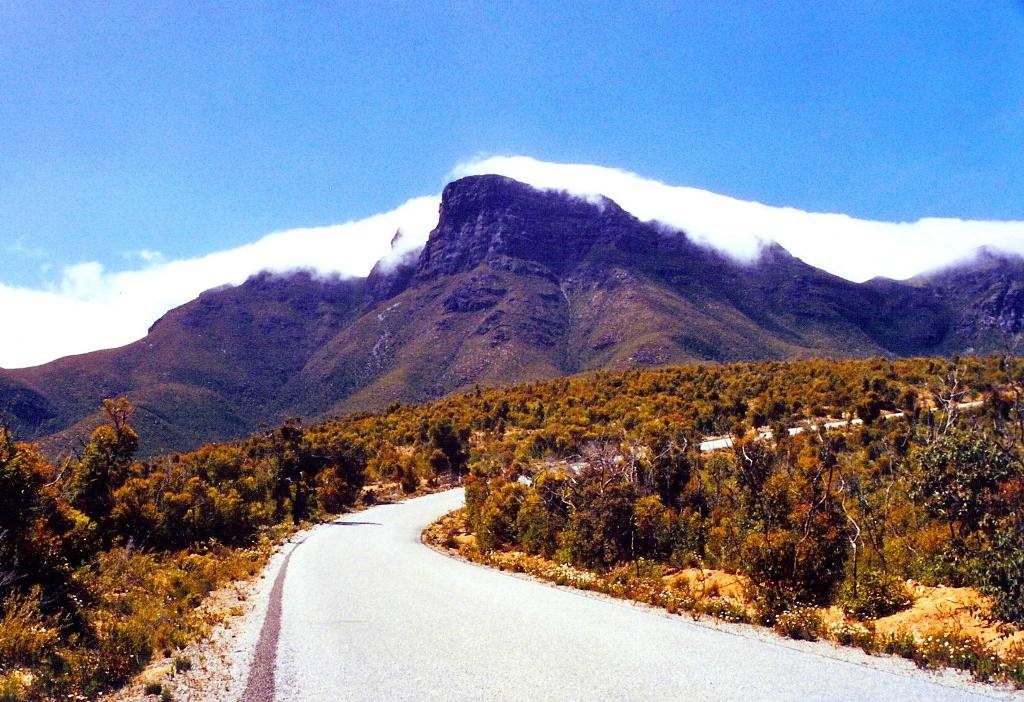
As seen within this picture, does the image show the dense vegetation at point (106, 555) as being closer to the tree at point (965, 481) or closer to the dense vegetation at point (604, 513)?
the dense vegetation at point (604, 513)

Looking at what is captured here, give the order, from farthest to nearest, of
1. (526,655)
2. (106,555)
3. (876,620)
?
(106,555), (876,620), (526,655)

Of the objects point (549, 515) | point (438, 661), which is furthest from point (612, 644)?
point (549, 515)

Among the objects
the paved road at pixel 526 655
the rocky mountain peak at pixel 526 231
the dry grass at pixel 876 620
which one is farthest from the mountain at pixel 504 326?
the dry grass at pixel 876 620

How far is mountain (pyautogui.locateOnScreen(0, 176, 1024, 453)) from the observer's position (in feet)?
327

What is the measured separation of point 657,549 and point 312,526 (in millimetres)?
19837

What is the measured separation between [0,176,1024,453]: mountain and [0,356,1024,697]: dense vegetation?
56.3 m

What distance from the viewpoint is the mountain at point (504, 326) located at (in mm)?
99625

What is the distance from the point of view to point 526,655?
831 cm

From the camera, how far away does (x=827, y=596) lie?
10.5 m

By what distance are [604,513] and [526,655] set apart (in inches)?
295

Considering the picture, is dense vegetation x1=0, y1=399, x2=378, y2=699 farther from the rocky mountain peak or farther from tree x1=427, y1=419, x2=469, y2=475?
the rocky mountain peak

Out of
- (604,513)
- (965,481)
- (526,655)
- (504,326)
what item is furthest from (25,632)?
(504,326)

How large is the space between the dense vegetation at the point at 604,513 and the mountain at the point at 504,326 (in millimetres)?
56349

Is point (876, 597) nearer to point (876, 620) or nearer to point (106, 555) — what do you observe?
point (876, 620)
